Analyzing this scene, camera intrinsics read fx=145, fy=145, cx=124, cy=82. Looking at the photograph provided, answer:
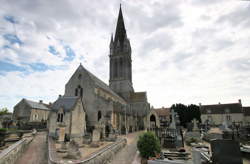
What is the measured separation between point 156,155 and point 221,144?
4.41 m

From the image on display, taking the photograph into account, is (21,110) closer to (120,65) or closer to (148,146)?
(120,65)

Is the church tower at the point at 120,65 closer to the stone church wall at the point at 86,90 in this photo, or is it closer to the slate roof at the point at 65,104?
the stone church wall at the point at 86,90

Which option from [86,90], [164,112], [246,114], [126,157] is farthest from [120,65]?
[246,114]

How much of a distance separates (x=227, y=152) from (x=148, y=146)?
4.69 m

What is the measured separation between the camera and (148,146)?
9781mm

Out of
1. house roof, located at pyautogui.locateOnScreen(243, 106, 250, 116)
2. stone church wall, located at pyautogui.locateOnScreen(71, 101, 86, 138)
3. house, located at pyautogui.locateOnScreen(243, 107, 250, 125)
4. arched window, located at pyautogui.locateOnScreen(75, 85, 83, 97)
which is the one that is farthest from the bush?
house roof, located at pyautogui.locateOnScreen(243, 106, 250, 116)

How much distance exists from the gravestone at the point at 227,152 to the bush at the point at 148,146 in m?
3.87

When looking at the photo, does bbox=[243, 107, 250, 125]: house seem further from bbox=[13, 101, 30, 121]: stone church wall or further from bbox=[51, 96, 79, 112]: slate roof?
bbox=[13, 101, 30, 121]: stone church wall

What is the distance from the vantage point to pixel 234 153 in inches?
244

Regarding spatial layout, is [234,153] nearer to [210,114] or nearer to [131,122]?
[131,122]

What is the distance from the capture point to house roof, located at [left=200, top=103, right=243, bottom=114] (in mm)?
40459

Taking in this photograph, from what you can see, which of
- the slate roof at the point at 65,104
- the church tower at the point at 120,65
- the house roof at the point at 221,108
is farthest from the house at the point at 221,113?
the slate roof at the point at 65,104

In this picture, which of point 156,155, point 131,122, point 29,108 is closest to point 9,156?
point 156,155

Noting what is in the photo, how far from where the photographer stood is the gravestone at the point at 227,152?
6.17 metres
